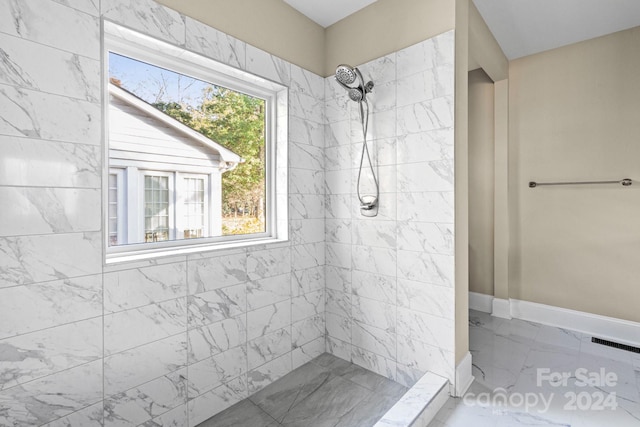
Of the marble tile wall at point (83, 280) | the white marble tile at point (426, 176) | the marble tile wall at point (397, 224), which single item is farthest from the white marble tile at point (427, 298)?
the marble tile wall at point (83, 280)

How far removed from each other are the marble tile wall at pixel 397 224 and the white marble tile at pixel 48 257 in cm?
150

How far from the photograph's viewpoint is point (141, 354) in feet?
4.77

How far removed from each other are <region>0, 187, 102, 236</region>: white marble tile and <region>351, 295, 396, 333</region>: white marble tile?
5.33 feet

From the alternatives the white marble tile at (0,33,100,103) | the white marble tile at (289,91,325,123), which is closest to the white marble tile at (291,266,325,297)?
the white marble tile at (289,91,325,123)

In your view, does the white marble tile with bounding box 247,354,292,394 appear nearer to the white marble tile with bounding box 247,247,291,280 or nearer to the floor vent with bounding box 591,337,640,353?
the white marble tile with bounding box 247,247,291,280

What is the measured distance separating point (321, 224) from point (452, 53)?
1.38 meters

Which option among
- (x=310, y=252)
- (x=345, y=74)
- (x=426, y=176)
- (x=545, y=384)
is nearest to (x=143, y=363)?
(x=310, y=252)

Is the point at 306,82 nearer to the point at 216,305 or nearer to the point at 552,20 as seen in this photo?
the point at 216,305

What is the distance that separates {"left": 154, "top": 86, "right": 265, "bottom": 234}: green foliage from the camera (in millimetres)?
1844

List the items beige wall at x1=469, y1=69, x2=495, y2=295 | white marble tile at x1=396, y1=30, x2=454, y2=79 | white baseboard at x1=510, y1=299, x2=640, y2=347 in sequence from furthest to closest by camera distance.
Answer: beige wall at x1=469, y1=69, x2=495, y2=295, white baseboard at x1=510, y1=299, x2=640, y2=347, white marble tile at x1=396, y1=30, x2=454, y2=79

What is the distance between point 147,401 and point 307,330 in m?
1.08

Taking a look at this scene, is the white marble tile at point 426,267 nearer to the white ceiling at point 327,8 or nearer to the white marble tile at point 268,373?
the white marble tile at point 268,373

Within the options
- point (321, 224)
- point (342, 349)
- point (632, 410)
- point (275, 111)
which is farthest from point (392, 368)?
point (275, 111)

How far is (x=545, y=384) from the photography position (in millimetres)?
1902
